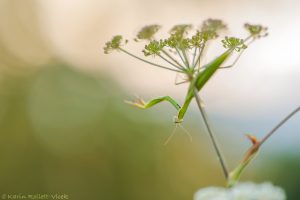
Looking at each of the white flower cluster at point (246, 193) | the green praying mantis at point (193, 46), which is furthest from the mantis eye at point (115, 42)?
the white flower cluster at point (246, 193)

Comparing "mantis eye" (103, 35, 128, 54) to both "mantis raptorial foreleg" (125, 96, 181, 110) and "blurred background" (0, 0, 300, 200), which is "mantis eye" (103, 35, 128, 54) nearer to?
"mantis raptorial foreleg" (125, 96, 181, 110)

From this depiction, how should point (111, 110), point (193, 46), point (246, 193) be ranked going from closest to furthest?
point (246, 193) < point (193, 46) < point (111, 110)

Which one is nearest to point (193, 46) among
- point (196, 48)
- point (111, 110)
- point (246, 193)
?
point (196, 48)

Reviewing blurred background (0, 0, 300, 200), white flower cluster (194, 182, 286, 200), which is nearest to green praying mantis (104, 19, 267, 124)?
white flower cluster (194, 182, 286, 200)

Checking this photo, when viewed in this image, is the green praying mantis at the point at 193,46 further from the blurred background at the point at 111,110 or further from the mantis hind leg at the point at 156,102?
the blurred background at the point at 111,110

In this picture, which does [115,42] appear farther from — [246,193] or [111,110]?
[111,110]

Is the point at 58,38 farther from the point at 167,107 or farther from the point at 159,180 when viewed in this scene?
the point at 159,180

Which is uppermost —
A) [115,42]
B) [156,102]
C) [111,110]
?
[111,110]

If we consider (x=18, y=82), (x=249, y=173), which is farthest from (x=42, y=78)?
(x=249, y=173)
